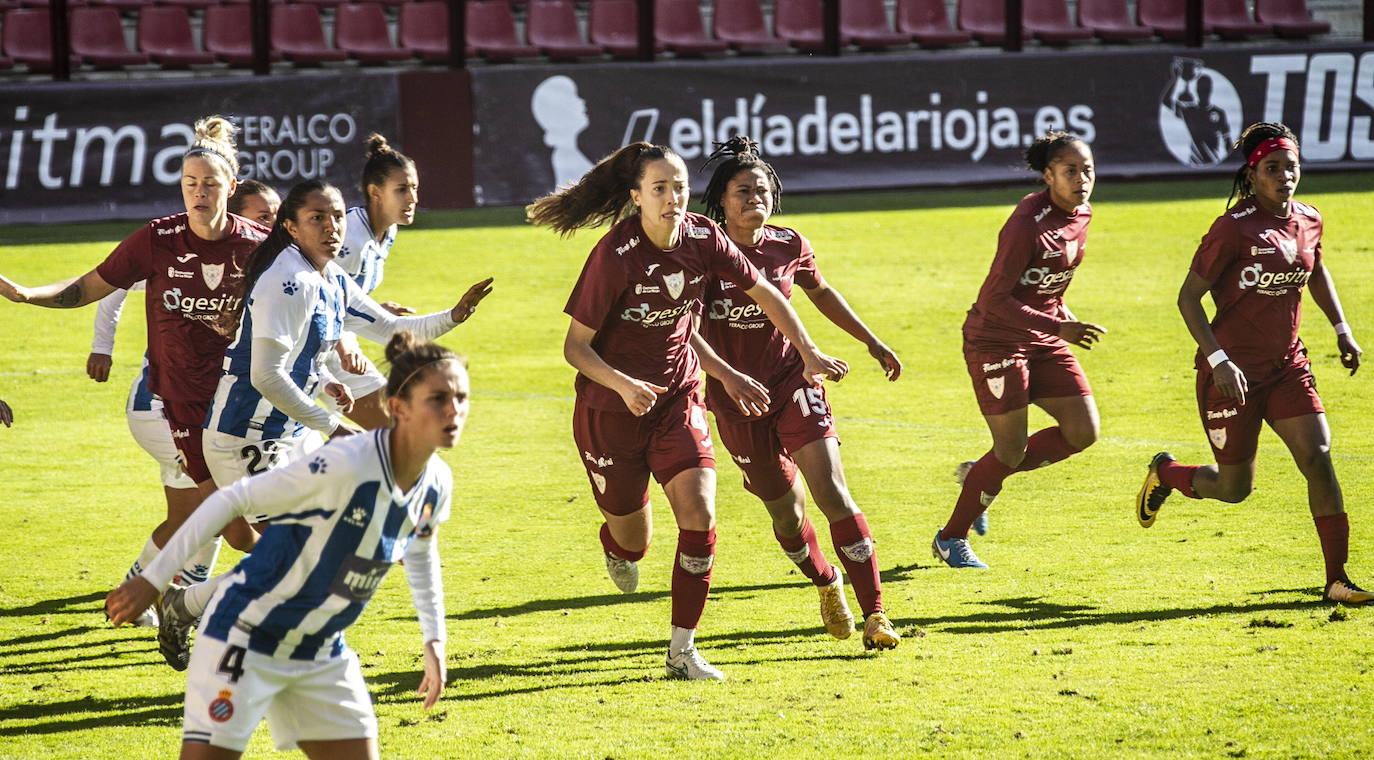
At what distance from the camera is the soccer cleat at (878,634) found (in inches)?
265

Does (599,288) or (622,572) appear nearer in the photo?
(599,288)

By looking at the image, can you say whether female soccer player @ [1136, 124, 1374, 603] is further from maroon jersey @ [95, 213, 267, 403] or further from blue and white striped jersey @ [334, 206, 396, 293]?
maroon jersey @ [95, 213, 267, 403]

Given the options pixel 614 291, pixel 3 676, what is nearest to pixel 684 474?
pixel 614 291

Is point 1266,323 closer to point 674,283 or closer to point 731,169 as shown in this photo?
point 731,169

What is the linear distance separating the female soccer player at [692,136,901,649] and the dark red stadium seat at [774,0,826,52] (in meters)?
20.0

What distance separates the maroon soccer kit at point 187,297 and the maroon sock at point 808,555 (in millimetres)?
2638

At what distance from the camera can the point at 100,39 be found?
85.4 ft

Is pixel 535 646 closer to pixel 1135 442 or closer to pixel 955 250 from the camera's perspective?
pixel 1135 442

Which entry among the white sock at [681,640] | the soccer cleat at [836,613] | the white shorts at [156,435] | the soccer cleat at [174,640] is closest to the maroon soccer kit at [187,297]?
the white shorts at [156,435]

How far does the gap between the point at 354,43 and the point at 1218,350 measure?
21201 millimetres

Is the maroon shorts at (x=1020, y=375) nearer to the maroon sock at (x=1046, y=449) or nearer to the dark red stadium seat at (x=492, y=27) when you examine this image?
the maroon sock at (x=1046, y=449)

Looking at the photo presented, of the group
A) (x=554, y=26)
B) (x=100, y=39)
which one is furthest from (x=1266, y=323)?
(x=100, y=39)

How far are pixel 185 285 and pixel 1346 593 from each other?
545cm

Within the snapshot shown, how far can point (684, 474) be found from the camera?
672 centimetres
